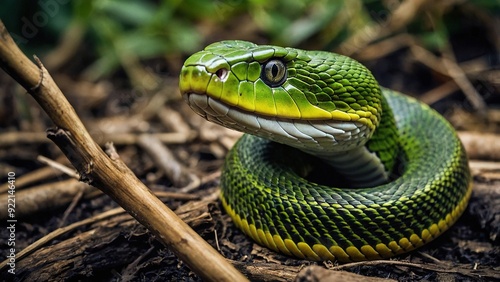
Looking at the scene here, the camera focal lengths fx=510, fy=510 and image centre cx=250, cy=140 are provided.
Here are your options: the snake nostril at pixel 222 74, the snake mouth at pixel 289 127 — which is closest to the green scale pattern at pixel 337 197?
the snake mouth at pixel 289 127

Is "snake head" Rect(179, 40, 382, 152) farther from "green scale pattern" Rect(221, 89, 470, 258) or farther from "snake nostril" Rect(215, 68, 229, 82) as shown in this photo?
"green scale pattern" Rect(221, 89, 470, 258)

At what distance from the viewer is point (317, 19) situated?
251 inches

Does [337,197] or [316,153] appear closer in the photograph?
[337,197]

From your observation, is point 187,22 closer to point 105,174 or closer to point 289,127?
point 289,127

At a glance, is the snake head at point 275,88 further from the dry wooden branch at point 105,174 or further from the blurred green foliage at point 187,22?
the blurred green foliage at point 187,22

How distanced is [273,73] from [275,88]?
3.5 inches

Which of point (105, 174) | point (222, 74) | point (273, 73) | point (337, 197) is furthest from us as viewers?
point (337, 197)

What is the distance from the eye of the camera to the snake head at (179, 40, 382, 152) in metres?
2.78

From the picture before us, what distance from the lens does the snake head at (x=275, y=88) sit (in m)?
2.78

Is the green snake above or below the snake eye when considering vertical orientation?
below

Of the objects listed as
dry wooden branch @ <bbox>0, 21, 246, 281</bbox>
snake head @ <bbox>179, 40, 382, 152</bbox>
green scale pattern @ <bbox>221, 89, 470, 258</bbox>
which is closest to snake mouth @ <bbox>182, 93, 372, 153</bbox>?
snake head @ <bbox>179, 40, 382, 152</bbox>

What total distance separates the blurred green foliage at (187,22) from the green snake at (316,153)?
2807mm

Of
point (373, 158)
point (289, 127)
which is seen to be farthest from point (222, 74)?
point (373, 158)

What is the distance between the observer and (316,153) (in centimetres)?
347
